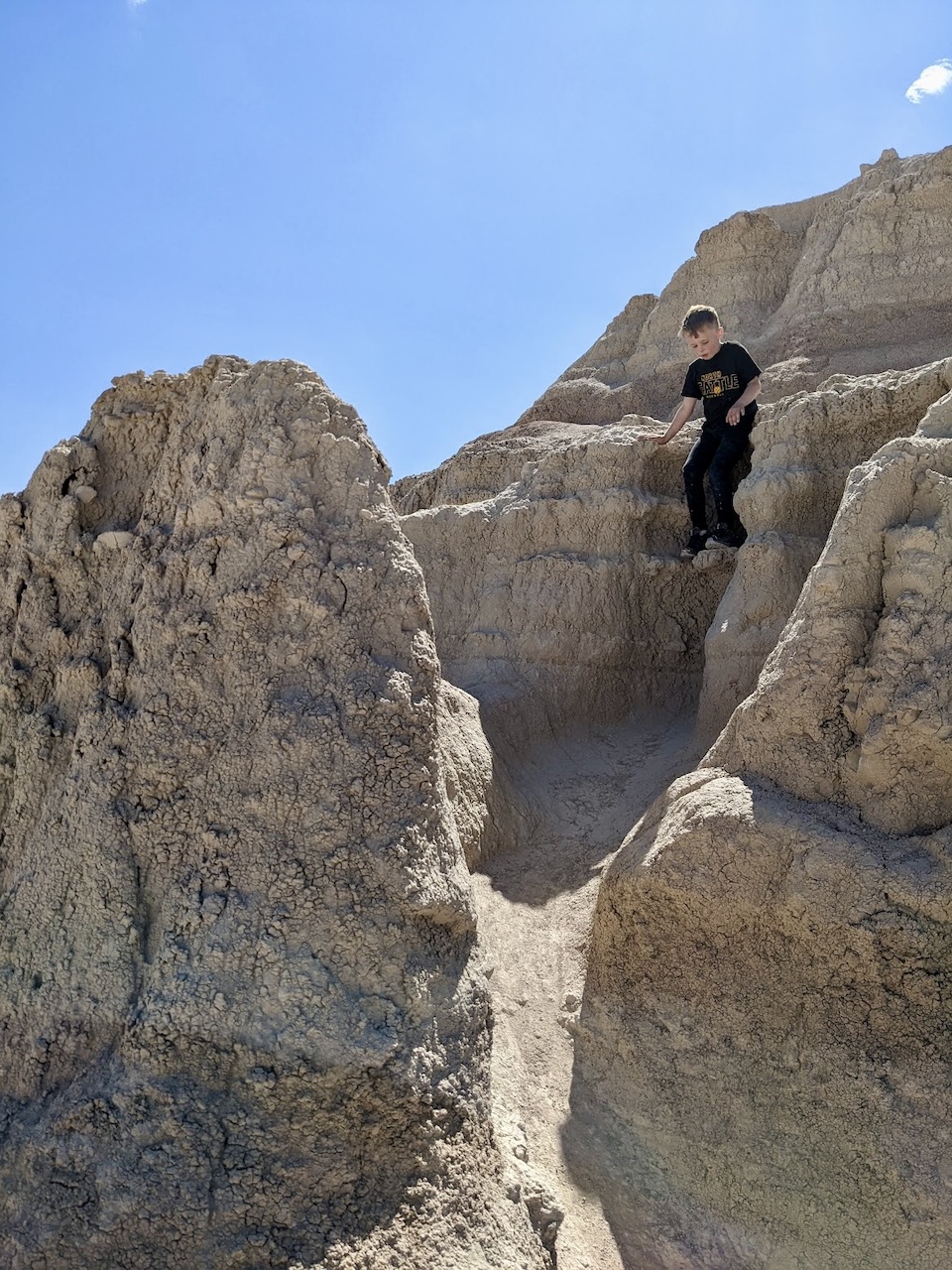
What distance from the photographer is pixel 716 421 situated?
6.12 meters

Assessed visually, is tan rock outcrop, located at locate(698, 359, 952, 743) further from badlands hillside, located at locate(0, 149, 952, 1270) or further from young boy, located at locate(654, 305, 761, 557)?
badlands hillside, located at locate(0, 149, 952, 1270)

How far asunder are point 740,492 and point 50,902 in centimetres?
401

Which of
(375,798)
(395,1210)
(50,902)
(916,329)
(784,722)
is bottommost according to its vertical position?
(395,1210)

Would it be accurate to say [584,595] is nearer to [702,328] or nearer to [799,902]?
[702,328]

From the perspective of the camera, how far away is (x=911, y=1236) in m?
3.09

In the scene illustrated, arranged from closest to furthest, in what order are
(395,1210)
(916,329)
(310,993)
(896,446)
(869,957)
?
(395,1210)
(310,993)
(869,957)
(896,446)
(916,329)

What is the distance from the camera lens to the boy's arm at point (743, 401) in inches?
235

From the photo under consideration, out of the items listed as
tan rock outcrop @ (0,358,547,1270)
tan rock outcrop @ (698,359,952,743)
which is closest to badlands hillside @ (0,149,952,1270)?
tan rock outcrop @ (0,358,547,1270)

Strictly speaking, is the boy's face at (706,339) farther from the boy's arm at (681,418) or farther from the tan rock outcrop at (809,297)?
the tan rock outcrop at (809,297)

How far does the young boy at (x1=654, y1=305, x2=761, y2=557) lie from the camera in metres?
6.01

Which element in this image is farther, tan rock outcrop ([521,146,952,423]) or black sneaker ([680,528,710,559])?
tan rock outcrop ([521,146,952,423])

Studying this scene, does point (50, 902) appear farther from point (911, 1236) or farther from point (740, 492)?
point (740, 492)

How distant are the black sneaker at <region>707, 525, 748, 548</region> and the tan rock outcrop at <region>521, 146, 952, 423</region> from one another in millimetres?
2943

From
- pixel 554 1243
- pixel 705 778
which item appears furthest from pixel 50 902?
pixel 705 778
